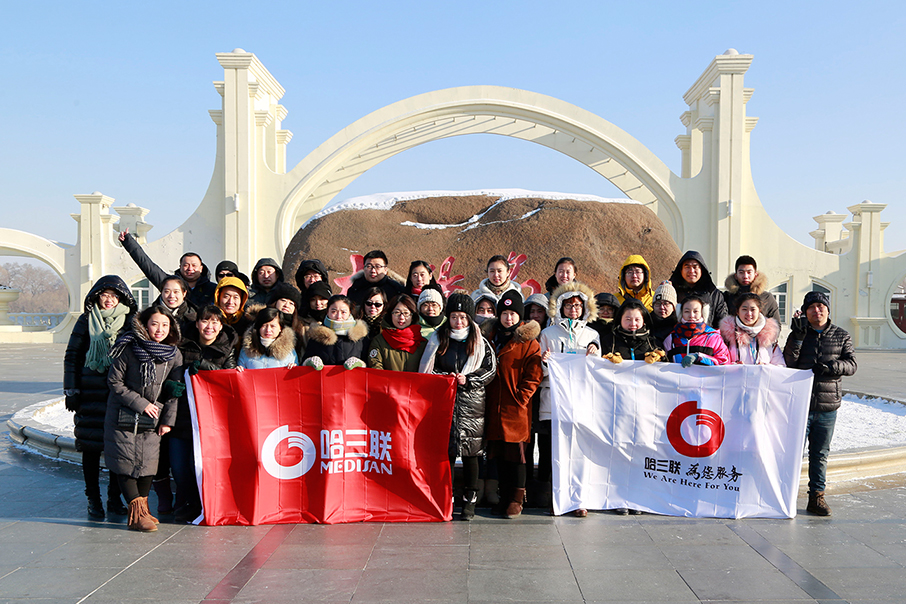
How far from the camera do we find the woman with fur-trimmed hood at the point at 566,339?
421cm

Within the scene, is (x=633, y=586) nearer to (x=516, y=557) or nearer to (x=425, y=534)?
(x=516, y=557)

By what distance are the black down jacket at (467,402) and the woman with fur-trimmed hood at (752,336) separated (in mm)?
1669

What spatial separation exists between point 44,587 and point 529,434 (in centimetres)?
266

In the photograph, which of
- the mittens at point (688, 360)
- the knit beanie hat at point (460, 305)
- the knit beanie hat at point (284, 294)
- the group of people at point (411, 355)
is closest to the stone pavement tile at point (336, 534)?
the group of people at point (411, 355)

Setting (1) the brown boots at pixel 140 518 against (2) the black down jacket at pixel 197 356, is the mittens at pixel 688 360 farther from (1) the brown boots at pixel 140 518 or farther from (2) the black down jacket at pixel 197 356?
(1) the brown boots at pixel 140 518

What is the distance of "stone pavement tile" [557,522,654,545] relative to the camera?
3.56 meters

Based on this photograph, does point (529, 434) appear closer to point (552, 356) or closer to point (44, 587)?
point (552, 356)

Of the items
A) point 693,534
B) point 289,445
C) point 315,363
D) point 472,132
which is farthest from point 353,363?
point 472,132

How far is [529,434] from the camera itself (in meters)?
4.07

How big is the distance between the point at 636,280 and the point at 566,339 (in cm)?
110

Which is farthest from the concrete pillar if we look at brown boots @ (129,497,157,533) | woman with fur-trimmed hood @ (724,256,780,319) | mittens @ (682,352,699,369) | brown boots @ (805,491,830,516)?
brown boots @ (805,491,830,516)

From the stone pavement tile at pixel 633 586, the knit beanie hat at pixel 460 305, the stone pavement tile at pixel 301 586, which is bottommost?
the stone pavement tile at pixel 301 586

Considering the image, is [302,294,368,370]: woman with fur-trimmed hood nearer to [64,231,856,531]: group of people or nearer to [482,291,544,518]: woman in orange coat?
[64,231,856,531]: group of people

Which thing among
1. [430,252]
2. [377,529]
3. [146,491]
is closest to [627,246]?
[430,252]
